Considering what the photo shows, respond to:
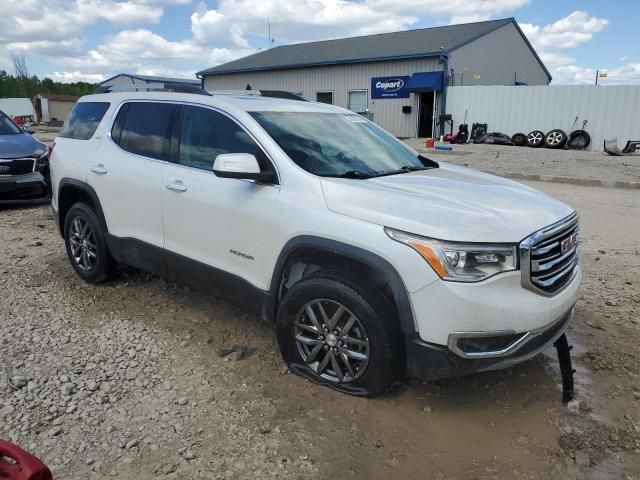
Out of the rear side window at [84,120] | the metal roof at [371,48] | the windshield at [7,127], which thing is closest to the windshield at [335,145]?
the rear side window at [84,120]

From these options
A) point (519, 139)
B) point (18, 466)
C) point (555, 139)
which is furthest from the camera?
point (519, 139)

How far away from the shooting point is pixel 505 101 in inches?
885

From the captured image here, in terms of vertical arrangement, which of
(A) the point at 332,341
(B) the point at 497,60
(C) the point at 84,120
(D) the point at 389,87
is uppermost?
(B) the point at 497,60

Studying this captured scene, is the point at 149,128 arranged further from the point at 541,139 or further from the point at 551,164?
the point at 541,139

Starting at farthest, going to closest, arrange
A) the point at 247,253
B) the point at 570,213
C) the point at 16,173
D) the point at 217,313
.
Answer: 1. the point at 16,173
2. the point at 217,313
3. the point at 247,253
4. the point at 570,213

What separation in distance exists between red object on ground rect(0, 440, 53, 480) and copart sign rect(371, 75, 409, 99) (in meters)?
25.6

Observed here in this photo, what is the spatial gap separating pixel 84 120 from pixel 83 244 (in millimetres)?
1200

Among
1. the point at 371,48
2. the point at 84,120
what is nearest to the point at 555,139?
the point at 371,48

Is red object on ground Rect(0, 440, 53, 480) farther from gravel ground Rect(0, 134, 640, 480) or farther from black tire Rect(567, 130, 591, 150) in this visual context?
black tire Rect(567, 130, 591, 150)

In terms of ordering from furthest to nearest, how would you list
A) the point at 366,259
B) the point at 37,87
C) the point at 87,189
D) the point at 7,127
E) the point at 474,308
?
the point at 37,87 → the point at 7,127 → the point at 87,189 → the point at 366,259 → the point at 474,308

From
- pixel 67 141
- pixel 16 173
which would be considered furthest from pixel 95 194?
pixel 16 173

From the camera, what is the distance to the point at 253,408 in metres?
3.18

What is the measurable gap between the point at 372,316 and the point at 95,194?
9.88 feet

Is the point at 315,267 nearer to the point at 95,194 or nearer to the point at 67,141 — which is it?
the point at 95,194
